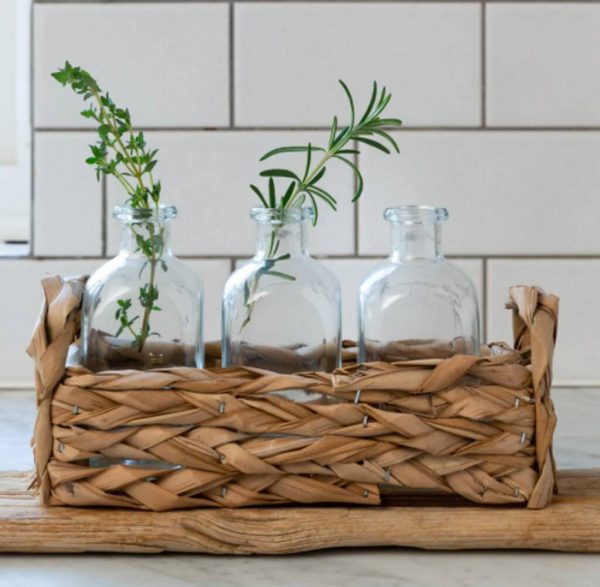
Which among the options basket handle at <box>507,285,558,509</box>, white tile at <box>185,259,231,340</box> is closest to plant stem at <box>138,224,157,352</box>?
basket handle at <box>507,285,558,509</box>

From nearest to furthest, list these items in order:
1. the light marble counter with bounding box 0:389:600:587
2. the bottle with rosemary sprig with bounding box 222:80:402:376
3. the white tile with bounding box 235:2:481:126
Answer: the light marble counter with bounding box 0:389:600:587 → the bottle with rosemary sprig with bounding box 222:80:402:376 → the white tile with bounding box 235:2:481:126

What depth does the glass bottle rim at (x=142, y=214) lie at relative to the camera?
1.98 ft

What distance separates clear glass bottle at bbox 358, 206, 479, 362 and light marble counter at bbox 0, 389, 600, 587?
119mm

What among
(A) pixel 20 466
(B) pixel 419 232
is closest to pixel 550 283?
(B) pixel 419 232

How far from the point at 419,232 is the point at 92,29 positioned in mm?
684

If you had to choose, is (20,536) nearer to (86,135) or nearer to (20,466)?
(20,466)

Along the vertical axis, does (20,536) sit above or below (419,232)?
below

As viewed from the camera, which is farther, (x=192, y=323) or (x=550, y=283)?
(x=550, y=283)

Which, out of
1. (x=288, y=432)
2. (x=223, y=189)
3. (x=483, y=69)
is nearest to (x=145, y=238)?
(x=288, y=432)

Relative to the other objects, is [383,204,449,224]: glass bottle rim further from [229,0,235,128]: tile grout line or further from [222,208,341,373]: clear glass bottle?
[229,0,235,128]: tile grout line

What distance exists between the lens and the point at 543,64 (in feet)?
3.73

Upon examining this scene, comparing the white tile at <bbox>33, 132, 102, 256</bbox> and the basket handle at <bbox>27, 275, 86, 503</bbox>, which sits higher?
the white tile at <bbox>33, 132, 102, 256</bbox>

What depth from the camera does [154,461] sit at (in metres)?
0.56

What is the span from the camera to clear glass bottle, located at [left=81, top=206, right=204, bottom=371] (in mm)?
605
